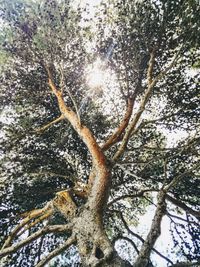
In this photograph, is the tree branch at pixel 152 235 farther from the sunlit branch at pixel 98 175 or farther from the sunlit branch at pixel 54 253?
the sunlit branch at pixel 98 175

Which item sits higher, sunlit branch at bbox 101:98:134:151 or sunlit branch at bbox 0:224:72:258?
sunlit branch at bbox 101:98:134:151

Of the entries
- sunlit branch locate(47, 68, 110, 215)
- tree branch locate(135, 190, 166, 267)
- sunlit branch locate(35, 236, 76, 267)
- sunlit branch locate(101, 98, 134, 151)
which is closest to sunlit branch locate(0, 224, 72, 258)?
sunlit branch locate(35, 236, 76, 267)

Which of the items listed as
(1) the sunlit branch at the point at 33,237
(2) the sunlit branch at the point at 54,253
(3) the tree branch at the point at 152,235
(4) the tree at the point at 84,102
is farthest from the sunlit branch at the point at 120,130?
(3) the tree branch at the point at 152,235

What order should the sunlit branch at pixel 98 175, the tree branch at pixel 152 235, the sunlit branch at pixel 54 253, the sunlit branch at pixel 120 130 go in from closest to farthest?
the tree branch at pixel 152 235, the sunlit branch at pixel 54 253, the sunlit branch at pixel 98 175, the sunlit branch at pixel 120 130

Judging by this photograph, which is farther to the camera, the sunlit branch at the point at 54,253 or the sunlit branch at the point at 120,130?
the sunlit branch at the point at 120,130

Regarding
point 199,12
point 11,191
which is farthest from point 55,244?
point 199,12

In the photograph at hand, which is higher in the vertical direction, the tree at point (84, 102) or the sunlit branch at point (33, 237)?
the tree at point (84, 102)

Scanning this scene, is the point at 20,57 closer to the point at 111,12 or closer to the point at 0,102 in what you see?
the point at 0,102

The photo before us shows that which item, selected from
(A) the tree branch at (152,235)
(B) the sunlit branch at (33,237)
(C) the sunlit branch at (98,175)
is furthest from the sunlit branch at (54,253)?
(A) the tree branch at (152,235)

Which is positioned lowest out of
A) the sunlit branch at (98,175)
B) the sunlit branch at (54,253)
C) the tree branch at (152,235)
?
the tree branch at (152,235)

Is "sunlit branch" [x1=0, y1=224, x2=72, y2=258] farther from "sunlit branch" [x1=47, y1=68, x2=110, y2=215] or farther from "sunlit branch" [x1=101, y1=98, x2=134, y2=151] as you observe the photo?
"sunlit branch" [x1=101, y1=98, x2=134, y2=151]

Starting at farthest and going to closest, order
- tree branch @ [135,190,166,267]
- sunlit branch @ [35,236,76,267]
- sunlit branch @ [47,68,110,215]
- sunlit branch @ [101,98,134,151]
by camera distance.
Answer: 1. sunlit branch @ [101,98,134,151]
2. sunlit branch @ [47,68,110,215]
3. sunlit branch @ [35,236,76,267]
4. tree branch @ [135,190,166,267]

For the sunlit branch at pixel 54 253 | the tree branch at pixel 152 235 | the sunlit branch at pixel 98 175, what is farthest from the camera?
the sunlit branch at pixel 98 175

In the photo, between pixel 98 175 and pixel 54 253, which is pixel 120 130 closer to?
pixel 98 175
